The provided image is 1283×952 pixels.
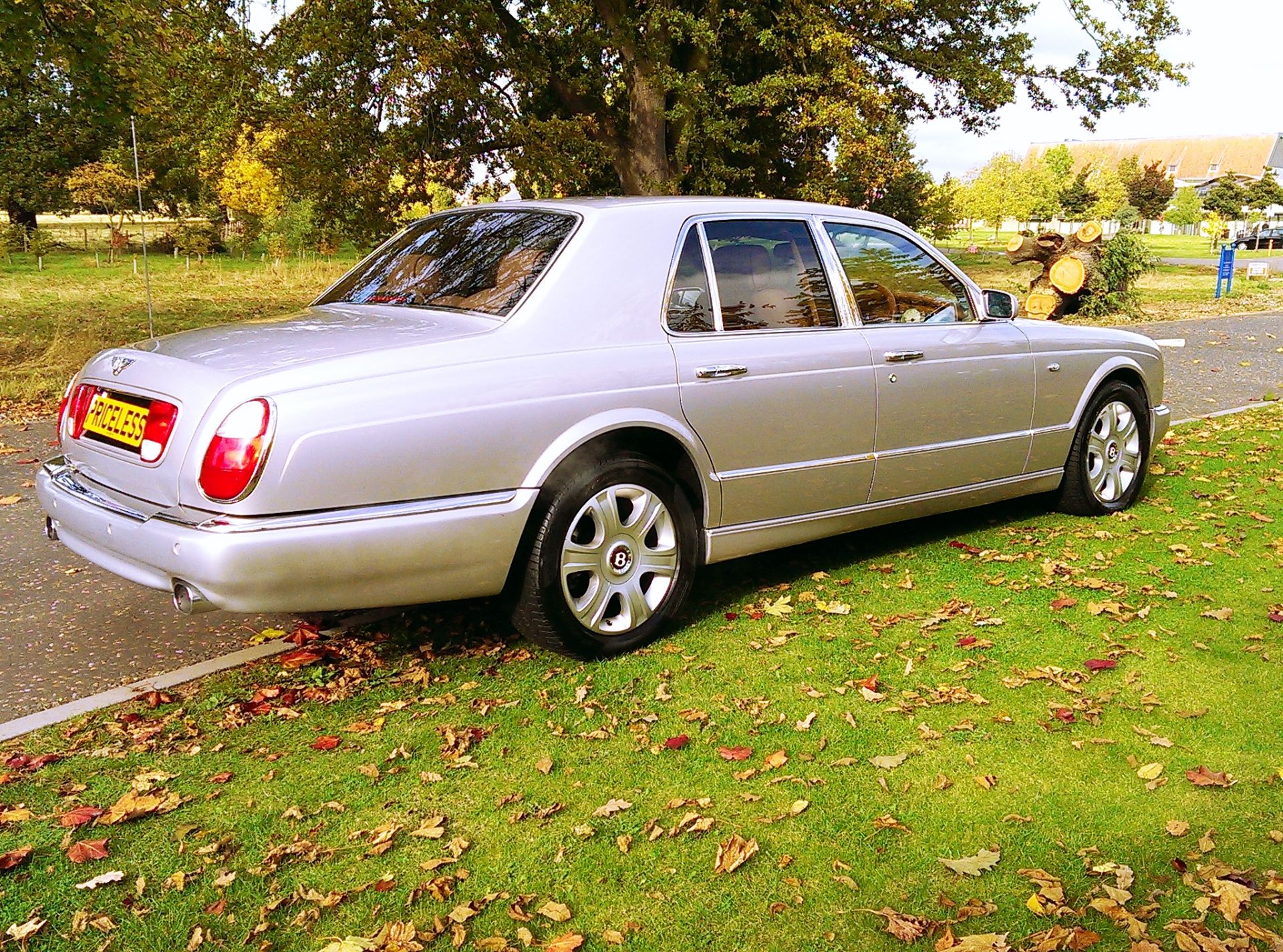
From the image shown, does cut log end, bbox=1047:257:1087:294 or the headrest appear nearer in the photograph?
the headrest

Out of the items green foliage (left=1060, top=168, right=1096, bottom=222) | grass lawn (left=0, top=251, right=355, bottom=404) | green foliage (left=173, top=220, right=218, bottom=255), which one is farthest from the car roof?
green foliage (left=1060, top=168, right=1096, bottom=222)

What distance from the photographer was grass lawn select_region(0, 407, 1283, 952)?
298 centimetres

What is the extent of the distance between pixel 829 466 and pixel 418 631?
6.54 ft

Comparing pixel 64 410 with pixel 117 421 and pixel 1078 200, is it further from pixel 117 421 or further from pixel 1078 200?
pixel 1078 200

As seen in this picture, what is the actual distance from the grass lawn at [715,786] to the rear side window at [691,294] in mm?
1330

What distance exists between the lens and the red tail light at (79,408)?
446 cm

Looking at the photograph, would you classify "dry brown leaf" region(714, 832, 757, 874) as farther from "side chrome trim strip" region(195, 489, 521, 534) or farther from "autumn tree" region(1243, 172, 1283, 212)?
"autumn tree" region(1243, 172, 1283, 212)

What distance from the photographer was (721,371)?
16.0ft

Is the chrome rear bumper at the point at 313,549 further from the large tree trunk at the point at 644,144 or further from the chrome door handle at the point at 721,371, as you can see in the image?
the large tree trunk at the point at 644,144

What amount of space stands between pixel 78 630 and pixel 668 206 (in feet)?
10.3

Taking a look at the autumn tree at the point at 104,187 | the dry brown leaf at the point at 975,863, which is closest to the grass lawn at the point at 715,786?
the dry brown leaf at the point at 975,863

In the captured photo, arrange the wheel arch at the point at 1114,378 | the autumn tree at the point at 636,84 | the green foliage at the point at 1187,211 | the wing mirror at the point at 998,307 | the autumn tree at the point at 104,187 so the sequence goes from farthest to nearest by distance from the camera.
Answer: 1. the green foliage at the point at 1187,211
2. the autumn tree at the point at 104,187
3. the autumn tree at the point at 636,84
4. the wheel arch at the point at 1114,378
5. the wing mirror at the point at 998,307

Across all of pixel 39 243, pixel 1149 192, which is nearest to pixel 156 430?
pixel 39 243

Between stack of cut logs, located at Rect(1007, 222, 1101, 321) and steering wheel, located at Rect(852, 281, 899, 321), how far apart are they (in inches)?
627
